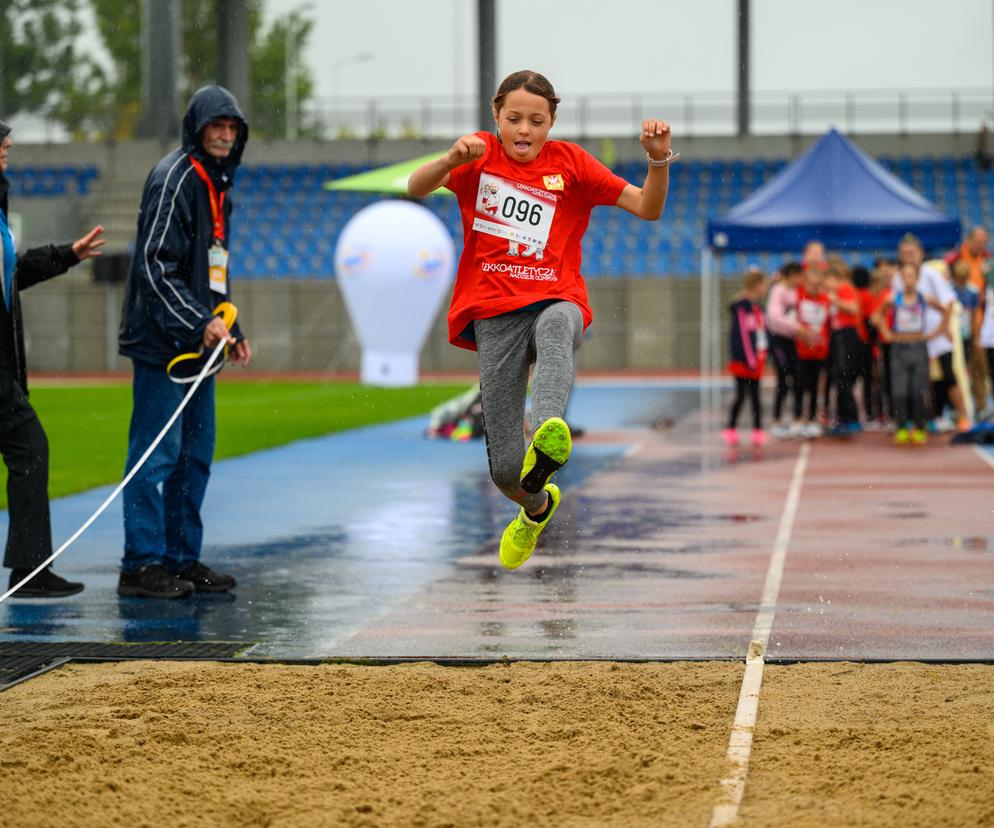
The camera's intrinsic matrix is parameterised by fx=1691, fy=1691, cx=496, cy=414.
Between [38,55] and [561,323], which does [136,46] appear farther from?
[561,323]

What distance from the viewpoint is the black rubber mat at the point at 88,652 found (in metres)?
6.46

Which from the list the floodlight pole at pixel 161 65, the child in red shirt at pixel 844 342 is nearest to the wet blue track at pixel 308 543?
the child in red shirt at pixel 844 342

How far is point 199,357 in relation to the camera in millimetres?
8266

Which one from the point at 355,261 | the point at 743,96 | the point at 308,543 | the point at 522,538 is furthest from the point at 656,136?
the point at 743,96

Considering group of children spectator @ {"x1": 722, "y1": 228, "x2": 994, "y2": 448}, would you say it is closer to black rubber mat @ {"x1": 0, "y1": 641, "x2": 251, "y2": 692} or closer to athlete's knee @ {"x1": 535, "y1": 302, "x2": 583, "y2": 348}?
athlete's knee @ {"x1": 535, "y1": 302, "x2": 583, "y2": 348}

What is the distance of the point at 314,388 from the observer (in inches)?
1305

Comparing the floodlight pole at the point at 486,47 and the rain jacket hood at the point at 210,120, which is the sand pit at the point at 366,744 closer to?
the rain jacket hood at the point at 210,120

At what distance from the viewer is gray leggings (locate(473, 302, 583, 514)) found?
20.8 feet

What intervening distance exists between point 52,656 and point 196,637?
701 mm

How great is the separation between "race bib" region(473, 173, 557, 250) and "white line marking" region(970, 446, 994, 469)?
32.2 feet

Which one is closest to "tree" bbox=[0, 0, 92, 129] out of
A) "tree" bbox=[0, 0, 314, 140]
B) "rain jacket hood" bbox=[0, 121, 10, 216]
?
"tree" bbox=[0, 0, 314, 140]

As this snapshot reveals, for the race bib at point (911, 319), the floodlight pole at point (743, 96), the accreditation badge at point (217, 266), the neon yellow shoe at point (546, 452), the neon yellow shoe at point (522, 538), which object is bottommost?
the neon yellow shoe at point (522, 538)

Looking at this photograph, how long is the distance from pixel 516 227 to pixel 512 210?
7cm

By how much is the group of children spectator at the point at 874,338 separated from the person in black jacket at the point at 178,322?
33.4 ft
